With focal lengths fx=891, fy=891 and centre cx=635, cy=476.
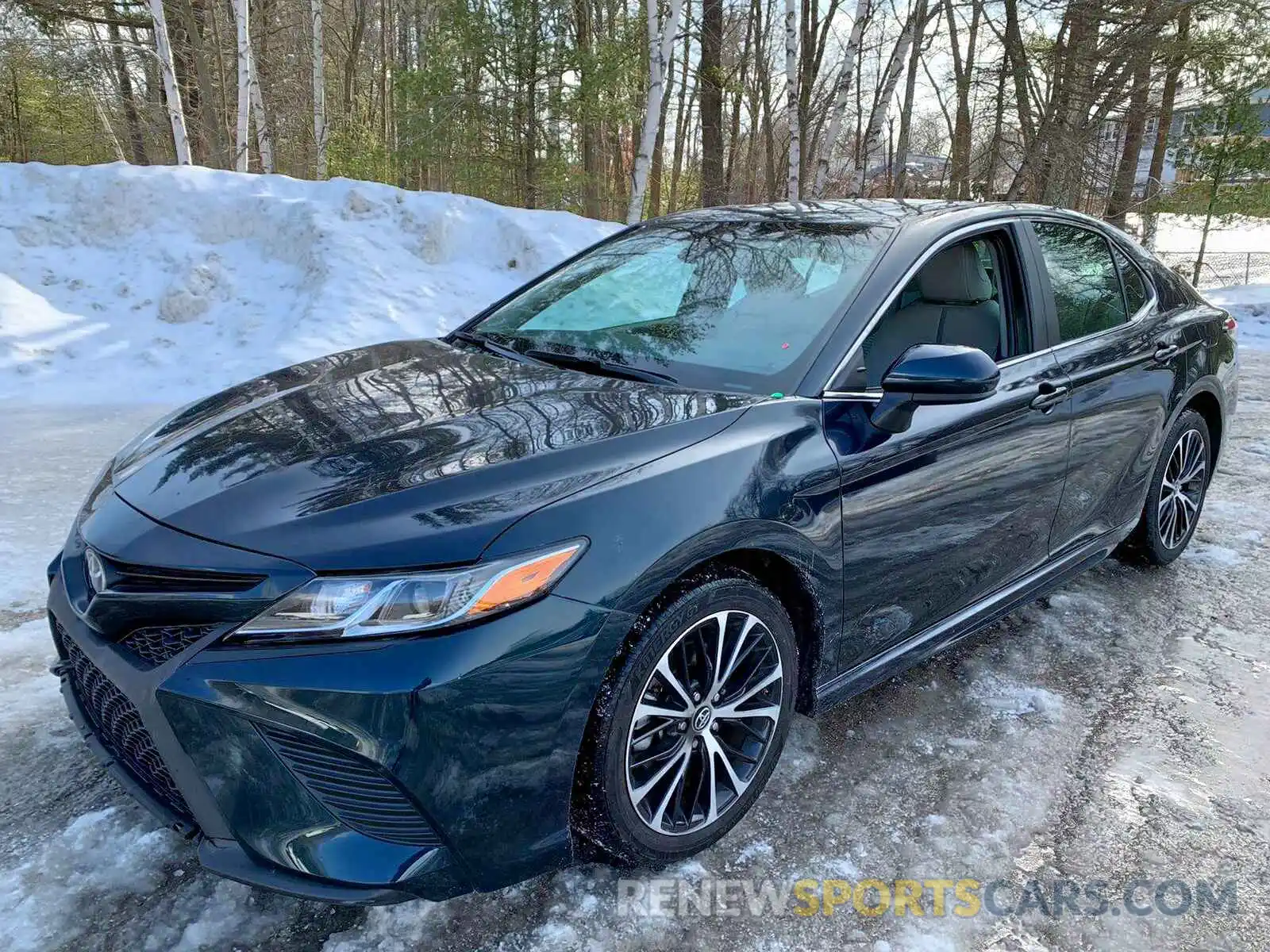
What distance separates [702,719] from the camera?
218 cm

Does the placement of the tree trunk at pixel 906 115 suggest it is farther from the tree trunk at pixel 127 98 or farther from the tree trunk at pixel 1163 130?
the tree trunk at pixel 127 98

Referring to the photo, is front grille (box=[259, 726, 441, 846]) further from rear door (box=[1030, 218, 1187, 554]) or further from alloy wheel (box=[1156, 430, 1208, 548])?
alloy wheel (box=[1156, 430, 1208, 548])

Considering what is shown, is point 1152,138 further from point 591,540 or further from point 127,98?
point 127,98

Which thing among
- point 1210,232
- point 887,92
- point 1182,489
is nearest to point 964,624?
point 1182,489

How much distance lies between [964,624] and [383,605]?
199cm

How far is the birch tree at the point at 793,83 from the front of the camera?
510 inches

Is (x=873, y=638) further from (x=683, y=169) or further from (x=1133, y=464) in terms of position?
(x=683, y=169)

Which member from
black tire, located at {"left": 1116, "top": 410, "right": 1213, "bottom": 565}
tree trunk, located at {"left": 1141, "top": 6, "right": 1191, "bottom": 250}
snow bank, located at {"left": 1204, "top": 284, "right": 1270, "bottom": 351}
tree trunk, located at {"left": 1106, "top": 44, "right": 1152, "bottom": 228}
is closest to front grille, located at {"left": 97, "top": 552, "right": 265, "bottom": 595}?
black tire, located at {"left": 1116, "top": 410, "right": 1213, "bottom": 565}

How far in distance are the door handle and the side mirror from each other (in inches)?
25.1

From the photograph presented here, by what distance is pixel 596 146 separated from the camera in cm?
1856

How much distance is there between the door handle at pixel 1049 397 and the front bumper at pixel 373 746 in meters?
1.86

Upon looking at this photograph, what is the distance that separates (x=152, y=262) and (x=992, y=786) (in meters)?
8.53
